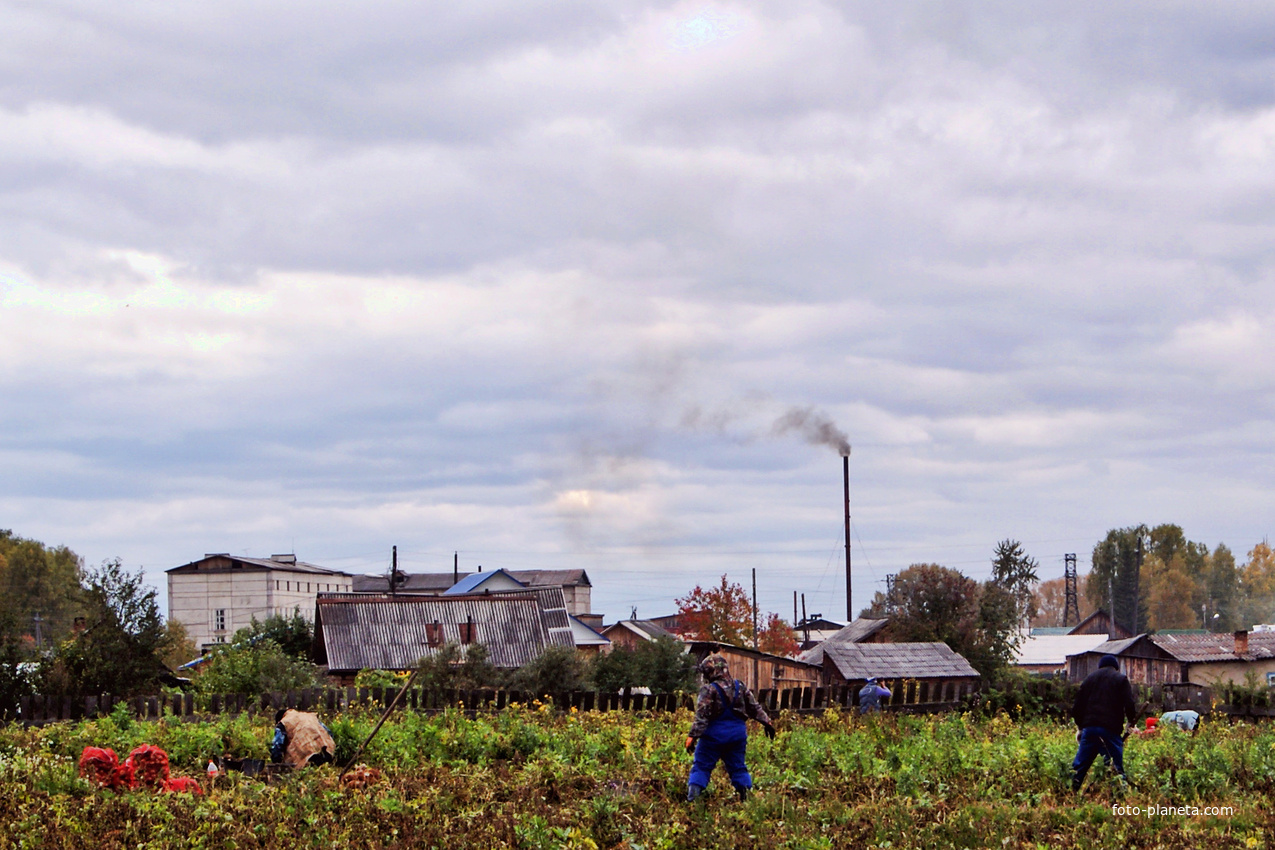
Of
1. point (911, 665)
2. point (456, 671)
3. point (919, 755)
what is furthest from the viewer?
point (911, 665)

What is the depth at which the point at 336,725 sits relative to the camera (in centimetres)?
1472

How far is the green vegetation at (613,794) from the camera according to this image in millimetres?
9883

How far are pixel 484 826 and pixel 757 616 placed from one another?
62.2 m

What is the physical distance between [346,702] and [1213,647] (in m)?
55.3

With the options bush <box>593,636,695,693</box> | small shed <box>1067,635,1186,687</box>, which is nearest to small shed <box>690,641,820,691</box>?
bush <box>593,636,695,693</box>

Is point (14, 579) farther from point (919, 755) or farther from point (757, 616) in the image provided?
point (919, 755)

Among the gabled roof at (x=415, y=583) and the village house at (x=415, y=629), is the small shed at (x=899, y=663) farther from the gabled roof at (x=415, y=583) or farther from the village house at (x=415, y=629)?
the gabled roof at (x=415, y=583)

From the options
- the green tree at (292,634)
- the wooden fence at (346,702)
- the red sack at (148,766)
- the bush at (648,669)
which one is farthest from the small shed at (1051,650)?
the red sack at (148,766)

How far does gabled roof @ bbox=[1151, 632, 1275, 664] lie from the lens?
58875 millimetres

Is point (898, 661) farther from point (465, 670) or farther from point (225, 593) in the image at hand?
point (225, 593)

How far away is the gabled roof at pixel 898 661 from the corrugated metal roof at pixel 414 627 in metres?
12.9

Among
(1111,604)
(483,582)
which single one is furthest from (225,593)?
(1111,604)

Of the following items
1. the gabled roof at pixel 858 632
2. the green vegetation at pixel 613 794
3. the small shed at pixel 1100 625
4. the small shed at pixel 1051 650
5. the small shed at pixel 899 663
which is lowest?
the small shed at pixel 1100 625

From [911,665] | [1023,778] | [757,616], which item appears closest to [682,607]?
[757,616]
